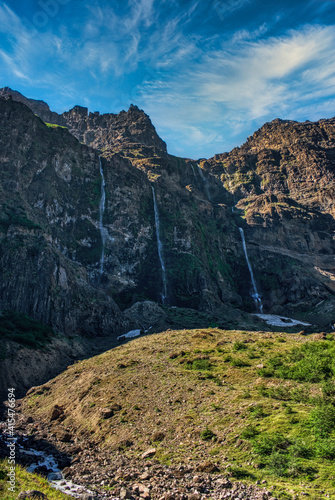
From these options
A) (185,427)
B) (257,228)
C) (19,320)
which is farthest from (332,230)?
(185,427)

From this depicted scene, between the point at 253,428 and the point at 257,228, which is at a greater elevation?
the point at 257,228

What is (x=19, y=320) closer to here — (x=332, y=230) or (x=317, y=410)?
(x=317, y=410)

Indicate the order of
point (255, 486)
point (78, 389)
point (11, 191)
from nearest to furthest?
point (255, 486) → point (78, 389) → point (11, 191)

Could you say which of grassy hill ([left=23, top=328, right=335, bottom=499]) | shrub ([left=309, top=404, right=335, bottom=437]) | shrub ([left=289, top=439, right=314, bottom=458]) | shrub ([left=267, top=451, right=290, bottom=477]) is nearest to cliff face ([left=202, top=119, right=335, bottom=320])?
grassy hill ([left=23, top=328, right=335, bottom=499])

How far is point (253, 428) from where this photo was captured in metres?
14.5

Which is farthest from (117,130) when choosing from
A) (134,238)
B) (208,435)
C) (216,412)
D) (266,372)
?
(208,435)

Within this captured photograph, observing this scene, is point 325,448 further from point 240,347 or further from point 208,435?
point 240,347

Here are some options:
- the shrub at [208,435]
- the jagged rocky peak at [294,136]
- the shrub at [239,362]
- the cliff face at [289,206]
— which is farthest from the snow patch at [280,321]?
the jagged rocky peak at [294,136]

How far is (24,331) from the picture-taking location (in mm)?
43344

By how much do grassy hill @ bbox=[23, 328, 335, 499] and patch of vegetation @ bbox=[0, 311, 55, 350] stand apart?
9.45 m

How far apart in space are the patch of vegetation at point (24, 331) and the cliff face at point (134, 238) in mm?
6069

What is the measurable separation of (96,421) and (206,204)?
369ft

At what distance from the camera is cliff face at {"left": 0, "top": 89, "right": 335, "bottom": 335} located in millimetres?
59375

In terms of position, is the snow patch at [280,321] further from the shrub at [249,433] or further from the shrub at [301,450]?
the shrub at [301,450]
